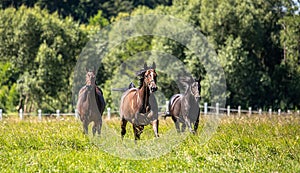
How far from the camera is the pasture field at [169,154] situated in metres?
9.80

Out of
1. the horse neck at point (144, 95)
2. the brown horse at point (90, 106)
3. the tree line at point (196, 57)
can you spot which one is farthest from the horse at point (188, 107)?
the tree line at point (196, 57)

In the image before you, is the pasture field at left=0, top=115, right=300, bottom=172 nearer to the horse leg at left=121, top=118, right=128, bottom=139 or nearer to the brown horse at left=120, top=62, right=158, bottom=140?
the horse leg at left=121, top=118, right=128, bottom=139

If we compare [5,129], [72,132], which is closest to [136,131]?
A: [72,132]

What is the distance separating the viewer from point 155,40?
143ft

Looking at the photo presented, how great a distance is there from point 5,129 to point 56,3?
63.2 metres

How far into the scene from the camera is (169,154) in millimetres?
11094

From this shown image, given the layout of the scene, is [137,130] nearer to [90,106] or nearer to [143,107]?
[143,107]

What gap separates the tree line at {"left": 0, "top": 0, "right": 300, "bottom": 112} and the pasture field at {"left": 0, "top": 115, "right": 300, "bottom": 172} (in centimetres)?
2689

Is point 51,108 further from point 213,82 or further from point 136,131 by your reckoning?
point 136,131

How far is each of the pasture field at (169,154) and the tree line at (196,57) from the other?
26892mm

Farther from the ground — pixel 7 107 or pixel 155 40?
pixel 155 40

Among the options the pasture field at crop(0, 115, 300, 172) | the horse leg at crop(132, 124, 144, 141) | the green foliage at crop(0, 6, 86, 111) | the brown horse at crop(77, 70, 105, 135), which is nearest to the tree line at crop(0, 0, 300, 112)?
the green foliage at crop(0, 6, 86, 111)

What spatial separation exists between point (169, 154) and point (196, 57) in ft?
97.8

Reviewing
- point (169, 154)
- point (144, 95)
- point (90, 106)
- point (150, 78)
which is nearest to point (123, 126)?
point (90, 106)
